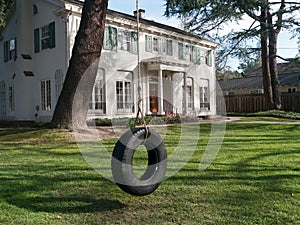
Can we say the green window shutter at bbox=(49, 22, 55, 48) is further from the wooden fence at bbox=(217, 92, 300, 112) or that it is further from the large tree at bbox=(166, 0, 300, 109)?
the wooden fence at bbox=(217, 92, 300, 112)

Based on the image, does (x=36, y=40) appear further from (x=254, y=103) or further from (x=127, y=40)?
(x=254, y=103)

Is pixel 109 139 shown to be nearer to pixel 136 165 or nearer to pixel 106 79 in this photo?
pixel 136 165

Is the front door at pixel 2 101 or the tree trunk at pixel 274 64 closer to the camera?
the front door at pixel 2 101

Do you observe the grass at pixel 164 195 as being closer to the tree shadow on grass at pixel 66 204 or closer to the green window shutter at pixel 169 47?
the tree shadow on grass at pixel 66 204

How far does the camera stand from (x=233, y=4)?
19.5m

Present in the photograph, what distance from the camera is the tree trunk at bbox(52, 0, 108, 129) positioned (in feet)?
33.2

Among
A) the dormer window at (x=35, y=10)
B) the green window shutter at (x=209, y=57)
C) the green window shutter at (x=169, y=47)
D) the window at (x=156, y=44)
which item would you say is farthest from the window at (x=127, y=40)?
the green window shutter at (x=209, y=57)

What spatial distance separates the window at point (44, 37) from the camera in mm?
16234

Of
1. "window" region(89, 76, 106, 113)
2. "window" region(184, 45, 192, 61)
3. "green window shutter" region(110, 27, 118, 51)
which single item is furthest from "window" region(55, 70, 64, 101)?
"window" region(184, 45, 192, 61)

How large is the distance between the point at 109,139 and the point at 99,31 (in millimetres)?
3511

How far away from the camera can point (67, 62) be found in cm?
1527

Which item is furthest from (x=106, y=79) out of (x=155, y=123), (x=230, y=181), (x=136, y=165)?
(x=230, y=181)

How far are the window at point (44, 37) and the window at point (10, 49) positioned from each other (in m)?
1.85

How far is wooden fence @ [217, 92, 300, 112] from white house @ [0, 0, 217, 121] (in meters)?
10.1
